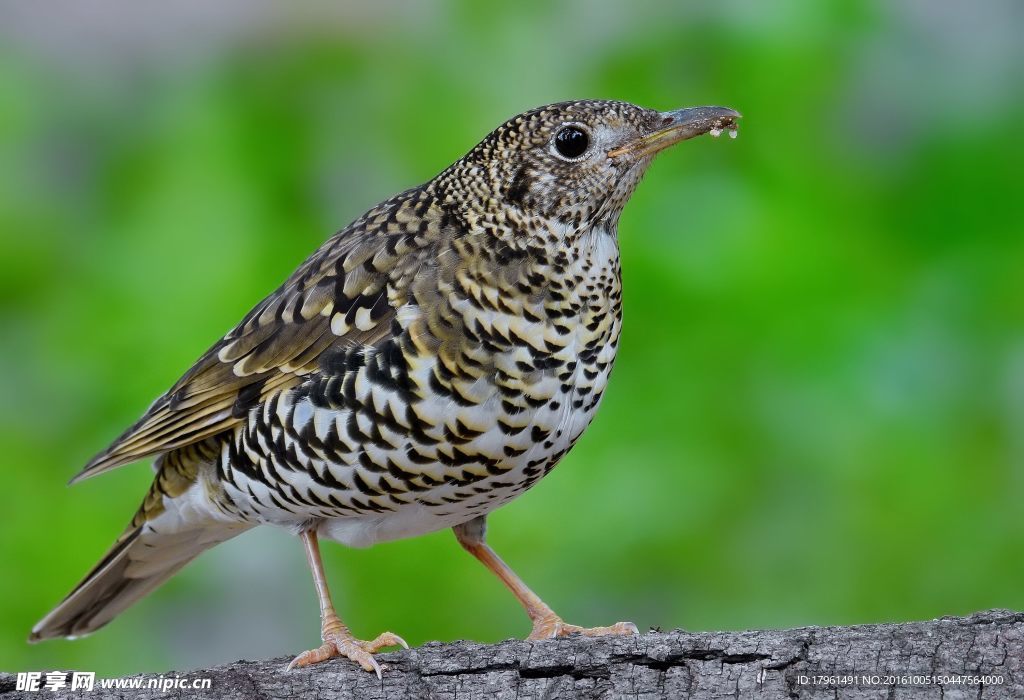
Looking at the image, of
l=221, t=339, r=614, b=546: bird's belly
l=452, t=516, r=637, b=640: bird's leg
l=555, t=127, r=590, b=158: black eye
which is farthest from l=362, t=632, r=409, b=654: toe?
l=555, t=127, r=590, b=158: black eye

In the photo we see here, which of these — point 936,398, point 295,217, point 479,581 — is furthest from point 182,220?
point 936,398

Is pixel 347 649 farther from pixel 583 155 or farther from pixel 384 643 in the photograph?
pixel 583 155

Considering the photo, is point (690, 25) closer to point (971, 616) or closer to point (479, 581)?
point (479, 581)

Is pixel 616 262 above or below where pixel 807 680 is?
above

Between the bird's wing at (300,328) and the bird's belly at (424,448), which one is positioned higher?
the bird's wing at (300,328)

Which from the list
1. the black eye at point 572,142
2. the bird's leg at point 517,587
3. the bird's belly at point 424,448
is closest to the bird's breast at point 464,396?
the bird's belly at point 424,448

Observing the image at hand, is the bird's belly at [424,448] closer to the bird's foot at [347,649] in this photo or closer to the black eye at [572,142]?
the bird's foot at [347,649]

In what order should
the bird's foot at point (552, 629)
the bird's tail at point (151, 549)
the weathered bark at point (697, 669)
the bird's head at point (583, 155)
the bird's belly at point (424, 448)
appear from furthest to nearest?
the bird's tail at point (151, 549), the bird's foot at point (552, 629), the bird's head at point (583, 155), the bird's belly at point (424, 448), the weathered bark at point (697, 669)
